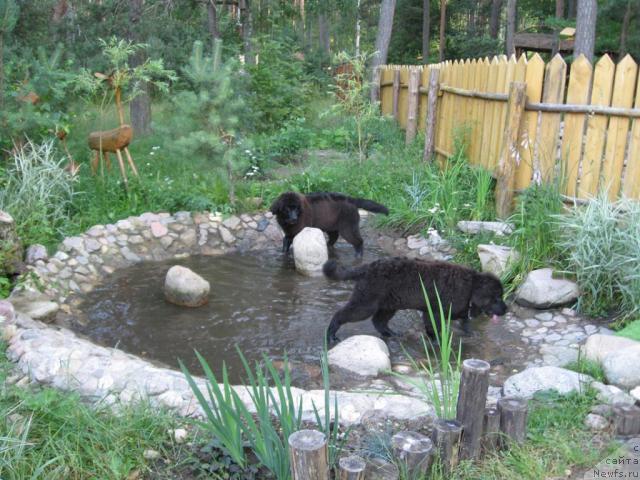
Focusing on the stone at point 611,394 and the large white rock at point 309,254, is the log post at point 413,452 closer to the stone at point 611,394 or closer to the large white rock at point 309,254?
the stone at point 611,394

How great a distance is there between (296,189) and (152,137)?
4783 mm

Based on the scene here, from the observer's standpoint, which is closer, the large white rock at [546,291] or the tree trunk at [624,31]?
the large white rock at [546,291]

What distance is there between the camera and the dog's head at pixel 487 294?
5.76 meters

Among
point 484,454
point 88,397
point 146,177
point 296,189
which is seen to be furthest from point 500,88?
point 88,397

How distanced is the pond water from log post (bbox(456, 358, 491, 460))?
1825mm

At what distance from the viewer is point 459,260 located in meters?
7.71

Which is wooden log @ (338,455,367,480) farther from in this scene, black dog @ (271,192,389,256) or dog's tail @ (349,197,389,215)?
dog's tail @ (349,197,389,215)

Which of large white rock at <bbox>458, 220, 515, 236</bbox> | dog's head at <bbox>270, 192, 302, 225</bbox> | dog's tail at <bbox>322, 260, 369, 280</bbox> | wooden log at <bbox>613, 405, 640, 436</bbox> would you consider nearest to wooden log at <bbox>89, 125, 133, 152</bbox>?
dog's head at <bbox>270, 192, 302, 225</bbox>

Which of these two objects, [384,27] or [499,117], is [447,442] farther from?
[384,27]

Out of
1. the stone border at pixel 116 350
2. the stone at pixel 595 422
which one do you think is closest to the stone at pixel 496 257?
the stone border at pixel 116 350

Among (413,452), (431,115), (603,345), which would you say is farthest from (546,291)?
(431,115)

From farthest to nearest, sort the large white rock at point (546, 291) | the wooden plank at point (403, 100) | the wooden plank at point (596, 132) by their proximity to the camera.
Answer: the wooden plank at point (403, 100), the wooden plank at point (596, 132), the large white rock at point (546, 291)

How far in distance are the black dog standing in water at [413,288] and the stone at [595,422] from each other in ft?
5.98

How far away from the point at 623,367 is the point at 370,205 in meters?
4.46
